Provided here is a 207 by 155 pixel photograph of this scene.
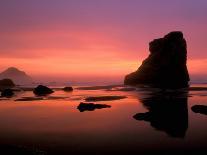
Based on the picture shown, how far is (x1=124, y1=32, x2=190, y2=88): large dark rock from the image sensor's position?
460 feet

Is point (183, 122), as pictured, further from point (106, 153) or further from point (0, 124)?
point (0, 124)

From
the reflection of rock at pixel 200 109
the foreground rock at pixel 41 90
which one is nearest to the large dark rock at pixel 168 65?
the foreground rock at pixel 41 90

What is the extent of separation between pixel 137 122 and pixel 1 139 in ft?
45.4

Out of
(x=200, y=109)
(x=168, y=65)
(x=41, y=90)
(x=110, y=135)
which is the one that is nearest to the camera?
(x=110, y=135)

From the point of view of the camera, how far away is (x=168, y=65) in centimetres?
13975

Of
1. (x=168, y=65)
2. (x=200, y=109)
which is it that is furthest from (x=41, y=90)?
(x=168, y=65)

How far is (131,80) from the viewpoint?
15938cm

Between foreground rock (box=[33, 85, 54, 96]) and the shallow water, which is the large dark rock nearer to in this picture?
foreground rock (box=[33, 85, 54, 96])

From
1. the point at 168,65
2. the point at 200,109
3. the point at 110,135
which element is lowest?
the point at 110,135

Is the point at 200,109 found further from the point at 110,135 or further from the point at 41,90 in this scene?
the point at 41,90

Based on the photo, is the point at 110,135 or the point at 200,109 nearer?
the point at 110,135

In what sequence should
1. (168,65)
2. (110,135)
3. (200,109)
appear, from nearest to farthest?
(110,135) < (200,109) < (168,65)

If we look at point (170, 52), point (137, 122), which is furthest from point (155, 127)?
point (170, 52)

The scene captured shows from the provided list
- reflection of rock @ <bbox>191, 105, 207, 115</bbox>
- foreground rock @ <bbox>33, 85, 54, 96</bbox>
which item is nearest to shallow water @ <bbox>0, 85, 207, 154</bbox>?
reflection of rock @ <bbox>191, 105, 207, 115</bbox>
